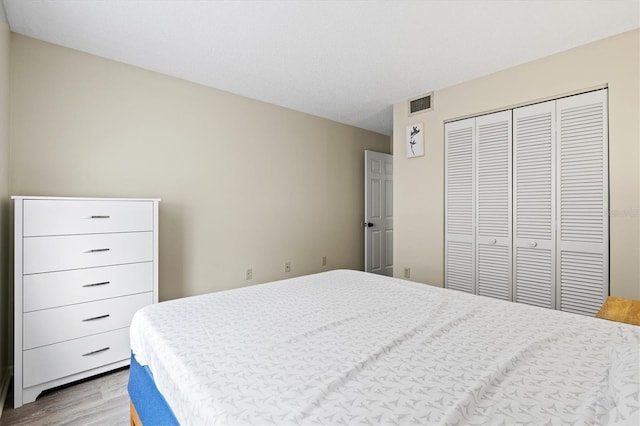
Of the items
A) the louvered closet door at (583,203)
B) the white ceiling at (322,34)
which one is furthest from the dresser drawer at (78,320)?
the louvered closet door at (583,203)

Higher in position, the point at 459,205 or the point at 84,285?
the point at 459,205

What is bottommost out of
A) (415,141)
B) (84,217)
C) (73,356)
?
(73,356)

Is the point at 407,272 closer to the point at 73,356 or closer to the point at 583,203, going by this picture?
the point at 583,203

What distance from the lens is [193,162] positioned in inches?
117

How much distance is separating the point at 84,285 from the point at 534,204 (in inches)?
137

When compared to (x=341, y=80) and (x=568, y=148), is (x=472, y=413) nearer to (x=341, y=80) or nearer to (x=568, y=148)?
(x=568, y=148)

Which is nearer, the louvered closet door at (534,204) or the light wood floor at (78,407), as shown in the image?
the light wood floor at (78,407)

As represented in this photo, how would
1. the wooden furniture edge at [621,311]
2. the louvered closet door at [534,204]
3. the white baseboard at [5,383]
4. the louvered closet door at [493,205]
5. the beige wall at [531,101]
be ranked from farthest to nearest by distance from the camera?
1. the louvered closet door at [493,205]
2. the louvered closet door at [534,204]
3. the beige wall at [531,101]
4. the white baseboard at [5,383]
5. the wooden furniture edge at [621,311]

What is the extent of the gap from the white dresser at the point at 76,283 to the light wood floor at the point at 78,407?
72 mm

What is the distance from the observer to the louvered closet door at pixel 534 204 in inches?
101

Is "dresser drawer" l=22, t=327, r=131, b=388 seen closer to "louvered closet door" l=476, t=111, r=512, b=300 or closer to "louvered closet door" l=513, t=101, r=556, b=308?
"louvered closet door" l=476, t=111, r=512, b=300

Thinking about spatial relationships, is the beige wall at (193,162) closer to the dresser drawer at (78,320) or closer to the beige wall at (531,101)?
the dresser drawer at (78,320)

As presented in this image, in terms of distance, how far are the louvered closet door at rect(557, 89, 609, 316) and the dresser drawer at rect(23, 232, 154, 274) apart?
324cm

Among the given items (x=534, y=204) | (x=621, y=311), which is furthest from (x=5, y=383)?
(x=534, y=204)
